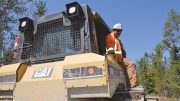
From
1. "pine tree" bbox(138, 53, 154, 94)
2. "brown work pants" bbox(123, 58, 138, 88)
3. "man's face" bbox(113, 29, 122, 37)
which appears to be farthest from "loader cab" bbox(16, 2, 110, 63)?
"pine tree" bbox(138, 53, 154, 94)

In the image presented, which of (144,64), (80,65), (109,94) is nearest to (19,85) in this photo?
(80,65)

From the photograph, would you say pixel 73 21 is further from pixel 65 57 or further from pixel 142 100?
pixel 142 100

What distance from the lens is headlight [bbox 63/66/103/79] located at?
14.3 ft

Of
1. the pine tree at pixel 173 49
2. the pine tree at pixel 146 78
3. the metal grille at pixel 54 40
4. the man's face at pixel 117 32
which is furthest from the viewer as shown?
the pine tree at pixel 146 78

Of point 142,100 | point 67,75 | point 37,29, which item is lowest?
point 142,100

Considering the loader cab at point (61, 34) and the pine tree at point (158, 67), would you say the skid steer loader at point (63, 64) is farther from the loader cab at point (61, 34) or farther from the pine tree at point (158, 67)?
the pine tree at point (158, 67)

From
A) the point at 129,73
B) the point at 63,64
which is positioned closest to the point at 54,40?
the point at 63,64

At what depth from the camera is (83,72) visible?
14.7ft

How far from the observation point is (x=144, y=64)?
62719 mm

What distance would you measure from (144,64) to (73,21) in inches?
2298

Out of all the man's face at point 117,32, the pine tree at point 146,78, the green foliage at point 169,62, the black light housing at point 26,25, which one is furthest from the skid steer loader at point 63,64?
the pine tree at point 146,78

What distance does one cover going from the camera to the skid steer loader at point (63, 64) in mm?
4449

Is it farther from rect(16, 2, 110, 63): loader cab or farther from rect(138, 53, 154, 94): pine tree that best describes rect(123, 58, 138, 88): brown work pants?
rect(138, 53, 154, 94): pine tree

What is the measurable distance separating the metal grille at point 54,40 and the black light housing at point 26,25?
5.3 inches
